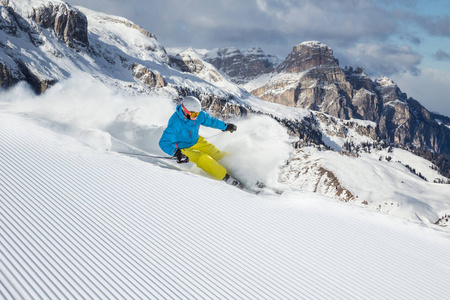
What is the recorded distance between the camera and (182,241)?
6117 mm

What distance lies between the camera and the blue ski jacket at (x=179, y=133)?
9.73 meters

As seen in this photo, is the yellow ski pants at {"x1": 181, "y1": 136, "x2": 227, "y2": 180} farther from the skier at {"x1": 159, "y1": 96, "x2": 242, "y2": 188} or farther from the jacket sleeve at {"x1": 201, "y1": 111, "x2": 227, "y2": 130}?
the jacket sleeve at {"x1": 201, "y1": 111, "x2": 227, "y2": 130}

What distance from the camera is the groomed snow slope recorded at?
4848 millimetres

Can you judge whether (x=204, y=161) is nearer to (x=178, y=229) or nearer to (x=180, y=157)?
(x=180, y=157)

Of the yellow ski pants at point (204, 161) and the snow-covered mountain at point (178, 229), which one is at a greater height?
the yellow ski pants at point (204, 161)

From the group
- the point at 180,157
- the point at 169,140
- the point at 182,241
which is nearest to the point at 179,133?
the point at 169,140

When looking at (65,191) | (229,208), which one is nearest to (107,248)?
(65,191)

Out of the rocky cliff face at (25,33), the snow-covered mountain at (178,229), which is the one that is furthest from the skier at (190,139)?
the rocky cliff face at (25,33)

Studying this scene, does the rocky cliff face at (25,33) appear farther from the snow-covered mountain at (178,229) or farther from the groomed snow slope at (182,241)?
Result: the groomed snow slope at (182,241)

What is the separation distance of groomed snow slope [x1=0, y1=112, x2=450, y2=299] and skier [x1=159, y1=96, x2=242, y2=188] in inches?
24.6

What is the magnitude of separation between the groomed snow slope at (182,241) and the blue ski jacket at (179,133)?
932mm

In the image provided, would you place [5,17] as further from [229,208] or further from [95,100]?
[229,208]

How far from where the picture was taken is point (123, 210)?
22.7 feet

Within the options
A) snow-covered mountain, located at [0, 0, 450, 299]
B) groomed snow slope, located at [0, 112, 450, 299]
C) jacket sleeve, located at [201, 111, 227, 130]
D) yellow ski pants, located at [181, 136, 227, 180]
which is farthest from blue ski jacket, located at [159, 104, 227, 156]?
groomed snow slope, located at [0, 112, 450, 299]
